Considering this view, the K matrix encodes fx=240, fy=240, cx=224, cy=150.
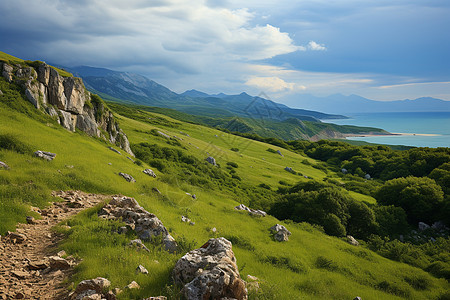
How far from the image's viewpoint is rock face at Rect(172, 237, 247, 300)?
267 inches

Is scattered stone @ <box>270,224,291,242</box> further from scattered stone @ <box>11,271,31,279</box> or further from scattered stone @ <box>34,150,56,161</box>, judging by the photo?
scattered stone @ <box>34,150,56,161</box>

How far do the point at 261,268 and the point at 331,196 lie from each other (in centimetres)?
2090

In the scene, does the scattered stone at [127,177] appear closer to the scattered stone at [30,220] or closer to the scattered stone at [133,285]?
the scattered stone at [30,220]

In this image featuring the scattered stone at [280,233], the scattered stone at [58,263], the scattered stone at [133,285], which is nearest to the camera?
the scattered stone at [133,285]

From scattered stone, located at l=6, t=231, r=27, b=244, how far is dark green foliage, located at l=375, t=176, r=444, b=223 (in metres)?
51.6

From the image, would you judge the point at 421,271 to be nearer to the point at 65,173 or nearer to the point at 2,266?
the point at 2,266

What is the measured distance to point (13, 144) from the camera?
63.0ft

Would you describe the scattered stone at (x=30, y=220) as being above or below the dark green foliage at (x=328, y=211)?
above

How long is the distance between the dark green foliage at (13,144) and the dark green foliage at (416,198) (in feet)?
178

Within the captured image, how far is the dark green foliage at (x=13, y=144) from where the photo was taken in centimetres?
1891

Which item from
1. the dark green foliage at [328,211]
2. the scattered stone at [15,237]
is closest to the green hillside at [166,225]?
the scattered stone at [15,237]

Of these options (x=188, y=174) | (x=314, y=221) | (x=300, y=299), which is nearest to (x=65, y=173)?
(x=300, y=299)

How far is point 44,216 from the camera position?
12508 millimetres

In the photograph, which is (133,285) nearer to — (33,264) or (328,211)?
(33,264)
